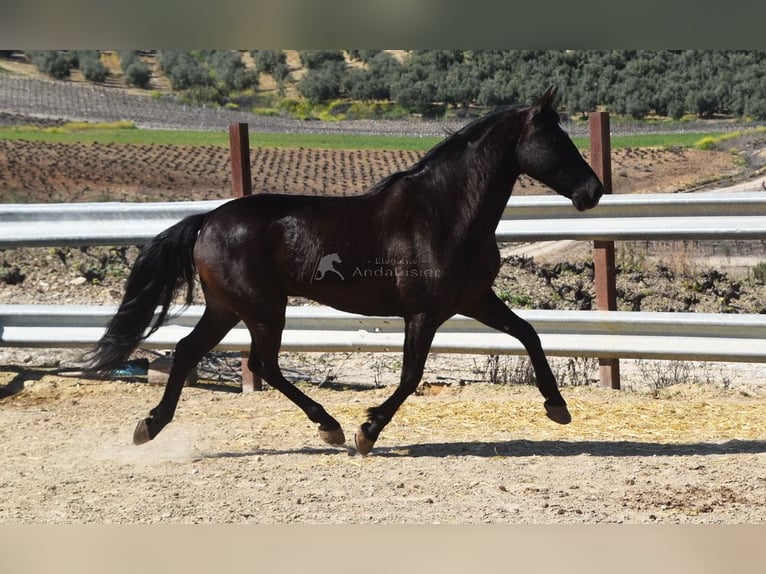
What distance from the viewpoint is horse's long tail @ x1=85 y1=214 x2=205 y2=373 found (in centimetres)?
564

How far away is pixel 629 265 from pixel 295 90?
2450cm

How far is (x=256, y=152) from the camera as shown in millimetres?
25453

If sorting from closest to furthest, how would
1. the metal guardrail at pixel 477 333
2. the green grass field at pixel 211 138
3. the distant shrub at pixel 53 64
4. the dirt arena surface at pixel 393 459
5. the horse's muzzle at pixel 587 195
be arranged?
the dirt arena surface at pixel 393 459 → the horse's muzzle at pixel 587 195 → the metal guardrail at pixel 477 333 → the green grass field at pixel 211 138 → the distant shrub at pixel 53 64

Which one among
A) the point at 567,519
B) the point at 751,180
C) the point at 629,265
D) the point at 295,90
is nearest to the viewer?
the point at 567,519

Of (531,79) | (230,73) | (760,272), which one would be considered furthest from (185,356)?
(230,73)

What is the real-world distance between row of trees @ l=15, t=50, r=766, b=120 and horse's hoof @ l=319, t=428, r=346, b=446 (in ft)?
57.3

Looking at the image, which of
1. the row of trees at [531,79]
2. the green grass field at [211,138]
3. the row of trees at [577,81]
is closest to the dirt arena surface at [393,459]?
the row of trees at [531,79]

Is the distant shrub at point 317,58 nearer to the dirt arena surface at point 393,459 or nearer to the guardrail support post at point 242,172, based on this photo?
the guardrail support post at point 242,172

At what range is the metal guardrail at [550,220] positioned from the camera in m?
6.54

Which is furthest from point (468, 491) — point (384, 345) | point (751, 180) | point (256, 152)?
point (256, 152)

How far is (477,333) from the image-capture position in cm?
687

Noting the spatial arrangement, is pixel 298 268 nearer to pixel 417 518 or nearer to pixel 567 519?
pixel 417 518

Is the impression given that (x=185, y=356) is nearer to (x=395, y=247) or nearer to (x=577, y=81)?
(x=395, y=247)

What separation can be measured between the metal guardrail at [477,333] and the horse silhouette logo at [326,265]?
4.05 feet
